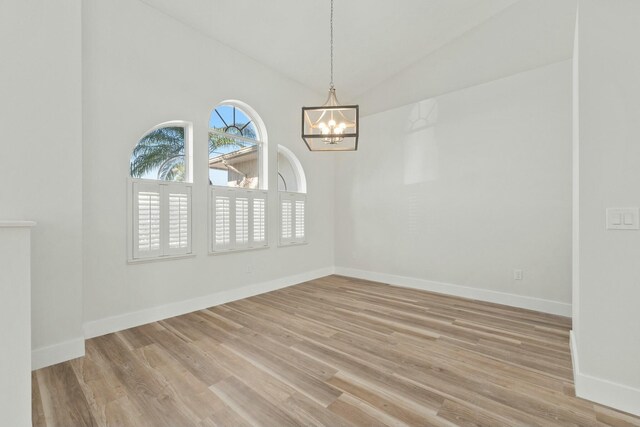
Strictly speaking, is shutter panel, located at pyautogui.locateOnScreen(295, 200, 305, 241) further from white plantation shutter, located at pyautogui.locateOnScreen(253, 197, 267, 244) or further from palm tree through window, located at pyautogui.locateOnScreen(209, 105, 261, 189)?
palm tree through window, located at pyautogui.locateOnScreen(209, 105, 261, 189)

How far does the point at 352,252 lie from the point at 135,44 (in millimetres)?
4420

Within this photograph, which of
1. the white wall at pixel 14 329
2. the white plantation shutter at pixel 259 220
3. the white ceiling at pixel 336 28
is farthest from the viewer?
the white plantation shutter at pixel 259 220

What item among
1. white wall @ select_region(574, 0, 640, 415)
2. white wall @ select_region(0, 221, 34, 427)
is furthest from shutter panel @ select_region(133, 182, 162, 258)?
white wall @ select_region(574, 0, 640, 415)

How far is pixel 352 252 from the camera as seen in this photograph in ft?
18.2

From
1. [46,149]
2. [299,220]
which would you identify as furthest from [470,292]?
[46,149]

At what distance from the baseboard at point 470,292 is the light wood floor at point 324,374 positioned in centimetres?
21

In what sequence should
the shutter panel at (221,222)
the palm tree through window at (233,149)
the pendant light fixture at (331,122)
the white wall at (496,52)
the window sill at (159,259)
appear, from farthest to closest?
the palm tree through window at (233,149)
the shutter panel at (221,222)
the white wall at (496,52)
the window sill at (159,259)
the pendant light fixture at (331,122)

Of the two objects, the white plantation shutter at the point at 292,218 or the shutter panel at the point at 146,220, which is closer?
the shutter panel at the point at 146,220

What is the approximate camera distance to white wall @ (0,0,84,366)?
2.16 meters

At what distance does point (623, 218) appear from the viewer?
5.83 feet

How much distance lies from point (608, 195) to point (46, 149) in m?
4.08

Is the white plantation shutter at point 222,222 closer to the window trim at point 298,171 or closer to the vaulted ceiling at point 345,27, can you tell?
the window trim at point 298,171

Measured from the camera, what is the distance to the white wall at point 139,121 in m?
2.82

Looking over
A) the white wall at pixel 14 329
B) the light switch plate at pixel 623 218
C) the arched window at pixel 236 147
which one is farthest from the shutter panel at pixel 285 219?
the light switch plate at pixel 623 218
